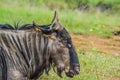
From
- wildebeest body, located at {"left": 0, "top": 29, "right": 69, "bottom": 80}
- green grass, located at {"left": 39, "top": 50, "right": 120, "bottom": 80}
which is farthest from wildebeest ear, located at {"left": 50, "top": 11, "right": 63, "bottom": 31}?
green grass, located at {"left": 39, "top": 50, "right": 120, "bottom": 80}

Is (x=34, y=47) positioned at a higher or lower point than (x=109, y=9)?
higher

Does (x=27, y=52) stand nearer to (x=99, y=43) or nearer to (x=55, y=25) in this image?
(x=55, y=25)

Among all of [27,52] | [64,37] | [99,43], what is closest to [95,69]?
[64,37]

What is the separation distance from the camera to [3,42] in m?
5.52

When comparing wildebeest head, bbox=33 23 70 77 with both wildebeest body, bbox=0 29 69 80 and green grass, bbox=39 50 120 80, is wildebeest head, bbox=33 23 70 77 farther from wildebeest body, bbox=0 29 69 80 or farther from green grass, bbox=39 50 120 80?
green grass, bbox=39 50 120 80

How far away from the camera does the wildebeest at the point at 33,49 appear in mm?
5512

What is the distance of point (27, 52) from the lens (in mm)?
5660

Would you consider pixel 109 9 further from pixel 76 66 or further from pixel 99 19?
pixel 76 66

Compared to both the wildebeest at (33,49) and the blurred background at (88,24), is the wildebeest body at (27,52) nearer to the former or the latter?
the wildebeest at (33,49)

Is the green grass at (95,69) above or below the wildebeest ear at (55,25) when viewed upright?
below

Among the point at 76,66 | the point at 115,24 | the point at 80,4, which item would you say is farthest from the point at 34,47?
the point at 80,4

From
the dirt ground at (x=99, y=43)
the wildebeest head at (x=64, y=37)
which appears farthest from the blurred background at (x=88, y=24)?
the wildebeest head at (x=64, y=37)

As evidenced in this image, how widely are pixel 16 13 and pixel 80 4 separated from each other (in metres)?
6.47

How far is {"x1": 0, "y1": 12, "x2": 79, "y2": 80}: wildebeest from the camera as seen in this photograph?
5.51 meters
